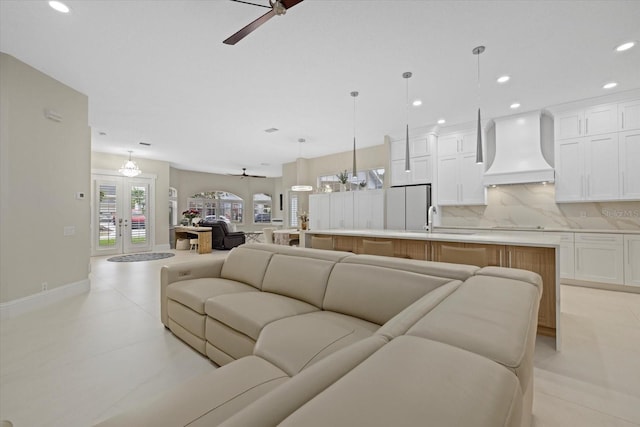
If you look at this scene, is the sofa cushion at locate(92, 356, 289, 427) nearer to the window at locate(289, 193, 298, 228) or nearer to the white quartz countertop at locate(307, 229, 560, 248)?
the white quartz countertop at locate(307, 229, 560, 248)

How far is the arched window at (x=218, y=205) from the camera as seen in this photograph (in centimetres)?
1152

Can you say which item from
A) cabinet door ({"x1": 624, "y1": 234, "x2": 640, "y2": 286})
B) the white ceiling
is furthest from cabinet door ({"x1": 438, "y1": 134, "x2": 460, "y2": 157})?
cabinet door ({"x1": 624, "y1": 234, "x2": 640, "y2": 286})

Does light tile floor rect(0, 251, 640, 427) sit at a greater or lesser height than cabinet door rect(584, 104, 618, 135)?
lesser

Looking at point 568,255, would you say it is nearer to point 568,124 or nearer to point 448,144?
point 568,124

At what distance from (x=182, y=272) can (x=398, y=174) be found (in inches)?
196

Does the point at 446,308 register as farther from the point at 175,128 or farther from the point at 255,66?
the point at 175,128

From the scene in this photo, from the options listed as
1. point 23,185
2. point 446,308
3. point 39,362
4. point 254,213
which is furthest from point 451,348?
point 254,213

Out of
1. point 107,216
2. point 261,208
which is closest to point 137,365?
point 107,216

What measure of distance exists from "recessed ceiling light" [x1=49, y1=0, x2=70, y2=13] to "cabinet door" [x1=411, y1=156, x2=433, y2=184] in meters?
5.73

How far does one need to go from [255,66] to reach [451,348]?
144 inches

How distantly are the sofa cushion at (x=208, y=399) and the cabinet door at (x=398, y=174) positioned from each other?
5.58 metres

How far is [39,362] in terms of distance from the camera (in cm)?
218

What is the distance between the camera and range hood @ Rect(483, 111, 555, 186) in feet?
15.9

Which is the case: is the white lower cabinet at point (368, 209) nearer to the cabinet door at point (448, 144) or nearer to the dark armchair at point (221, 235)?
the cabinet door at point (448, 144)
